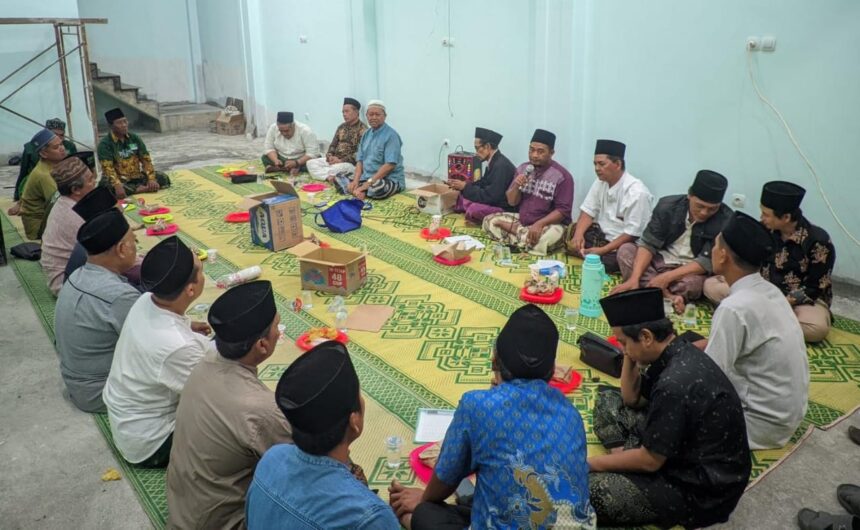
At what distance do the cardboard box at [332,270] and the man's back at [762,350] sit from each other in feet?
9.83

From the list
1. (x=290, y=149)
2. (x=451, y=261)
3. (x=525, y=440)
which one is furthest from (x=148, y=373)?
(x=290, y=149)

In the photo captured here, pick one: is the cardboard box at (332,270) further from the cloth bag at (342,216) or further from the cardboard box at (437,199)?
the cardboard box at (437,199)

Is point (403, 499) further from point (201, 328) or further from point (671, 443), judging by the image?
point (201, 328)

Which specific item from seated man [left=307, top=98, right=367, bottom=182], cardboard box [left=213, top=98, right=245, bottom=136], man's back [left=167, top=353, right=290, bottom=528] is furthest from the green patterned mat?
cardboard box [left=213, top=98, right=245, bottom=136]

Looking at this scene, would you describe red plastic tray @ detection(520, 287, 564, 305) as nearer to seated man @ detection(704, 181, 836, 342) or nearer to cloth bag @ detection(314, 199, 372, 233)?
seated man @ detection(704, 181, 836, 342)

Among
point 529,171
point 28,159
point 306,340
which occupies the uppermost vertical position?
point 28,159

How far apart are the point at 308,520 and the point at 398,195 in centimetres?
683

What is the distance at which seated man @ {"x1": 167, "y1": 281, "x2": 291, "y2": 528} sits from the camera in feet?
7.87

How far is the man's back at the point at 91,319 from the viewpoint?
11.6ft

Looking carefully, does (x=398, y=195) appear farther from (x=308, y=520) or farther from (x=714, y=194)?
(x=308, y=520)

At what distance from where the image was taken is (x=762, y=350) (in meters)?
3.03

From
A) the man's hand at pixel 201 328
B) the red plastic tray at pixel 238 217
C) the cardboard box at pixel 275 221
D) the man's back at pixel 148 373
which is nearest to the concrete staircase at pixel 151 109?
the red plastic tray at pixel 238 217

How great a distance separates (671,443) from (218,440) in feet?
5.53

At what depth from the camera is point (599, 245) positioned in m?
6.05
